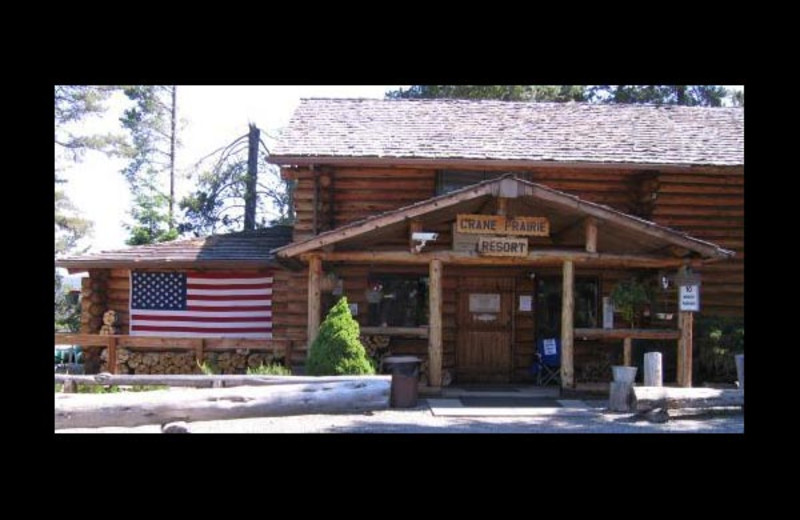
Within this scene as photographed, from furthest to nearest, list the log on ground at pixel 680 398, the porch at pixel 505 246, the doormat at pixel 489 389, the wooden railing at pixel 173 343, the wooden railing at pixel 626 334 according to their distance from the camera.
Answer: the wooden railing at pixel 173 343
the doormat at pixel 489 389
the wooden railing at pixel 626 334
the porch at pixel 505 246
the log on ground at pixel 680 398

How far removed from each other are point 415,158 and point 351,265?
253 centimetres

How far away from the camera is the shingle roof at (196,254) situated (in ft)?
48.8

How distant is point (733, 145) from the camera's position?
51.1 ft

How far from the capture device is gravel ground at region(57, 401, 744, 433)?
29.9ft

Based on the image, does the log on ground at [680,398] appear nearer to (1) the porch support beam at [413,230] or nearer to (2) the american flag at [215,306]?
(1) the porch support beam at [413,230]

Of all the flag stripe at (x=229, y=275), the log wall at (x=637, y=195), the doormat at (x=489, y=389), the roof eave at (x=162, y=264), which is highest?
the log wall at (x=637, y=195)

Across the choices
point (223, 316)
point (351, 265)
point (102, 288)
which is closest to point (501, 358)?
point (351, 265)

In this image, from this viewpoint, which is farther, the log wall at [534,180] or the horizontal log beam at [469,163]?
the log wall at [534,180]

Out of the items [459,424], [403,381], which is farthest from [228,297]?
[459,424]

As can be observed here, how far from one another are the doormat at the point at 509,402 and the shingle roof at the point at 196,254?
502cm

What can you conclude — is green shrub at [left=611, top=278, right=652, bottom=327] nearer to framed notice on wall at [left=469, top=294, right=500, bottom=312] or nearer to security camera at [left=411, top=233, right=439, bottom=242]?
framed notice on wall at [left=469, top=294, right=500, bottom=312]

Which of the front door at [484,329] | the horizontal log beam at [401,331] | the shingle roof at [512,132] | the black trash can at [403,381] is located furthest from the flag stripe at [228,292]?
the black trash can at [403,381]

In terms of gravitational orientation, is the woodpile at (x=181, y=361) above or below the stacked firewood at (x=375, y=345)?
below

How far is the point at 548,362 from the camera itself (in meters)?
14.7
